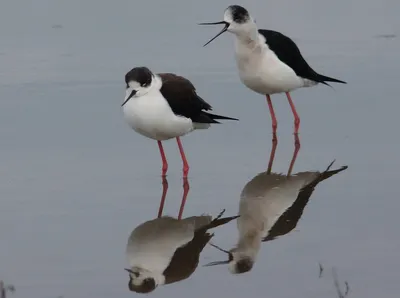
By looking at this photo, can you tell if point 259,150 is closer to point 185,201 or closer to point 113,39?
point 185,201

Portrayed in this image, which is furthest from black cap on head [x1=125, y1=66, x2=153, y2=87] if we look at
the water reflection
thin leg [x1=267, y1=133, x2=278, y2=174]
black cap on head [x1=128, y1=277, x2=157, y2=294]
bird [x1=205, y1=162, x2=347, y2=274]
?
black cap on head [x1=128, y1=277, x2=157, y2=294]

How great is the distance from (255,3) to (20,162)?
17.5ft

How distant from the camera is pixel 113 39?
11.6m

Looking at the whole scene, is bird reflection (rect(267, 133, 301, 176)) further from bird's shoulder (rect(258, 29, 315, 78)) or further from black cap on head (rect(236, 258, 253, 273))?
black cap on head (rect(236, 258, 253, 273))

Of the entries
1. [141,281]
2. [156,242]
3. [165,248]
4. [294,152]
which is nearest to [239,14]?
[294,152]

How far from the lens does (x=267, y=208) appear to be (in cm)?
709

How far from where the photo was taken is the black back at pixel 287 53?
9352 mm

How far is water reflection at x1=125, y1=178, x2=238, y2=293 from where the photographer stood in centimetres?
588

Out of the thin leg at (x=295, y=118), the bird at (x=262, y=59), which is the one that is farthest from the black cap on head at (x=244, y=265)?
the bird at (x=262, y=59)

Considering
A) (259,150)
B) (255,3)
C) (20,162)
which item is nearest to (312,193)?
(259,150)

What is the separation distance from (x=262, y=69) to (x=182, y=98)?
4.93ft

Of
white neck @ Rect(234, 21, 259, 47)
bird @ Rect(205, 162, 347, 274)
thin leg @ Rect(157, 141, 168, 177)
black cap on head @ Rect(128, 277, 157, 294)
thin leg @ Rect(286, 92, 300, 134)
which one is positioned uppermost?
white neck @ Rect(234, 21, 259, 47)

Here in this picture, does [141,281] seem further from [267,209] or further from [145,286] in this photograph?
[267,209]

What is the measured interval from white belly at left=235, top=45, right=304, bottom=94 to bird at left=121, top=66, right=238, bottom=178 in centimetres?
A: 115
